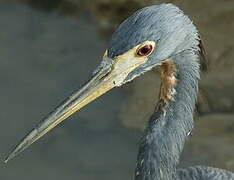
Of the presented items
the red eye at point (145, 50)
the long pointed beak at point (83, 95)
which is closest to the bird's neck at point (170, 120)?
the red eye at point (145, 50)

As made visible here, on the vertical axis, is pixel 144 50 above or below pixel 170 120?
above

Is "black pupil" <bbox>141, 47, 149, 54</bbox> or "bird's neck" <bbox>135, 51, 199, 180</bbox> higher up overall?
"black pupil" <bbox>141, 47, 149, 54</bbox>

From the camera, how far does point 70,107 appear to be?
4035 mm

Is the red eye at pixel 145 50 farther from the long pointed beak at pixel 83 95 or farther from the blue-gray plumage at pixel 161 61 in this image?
the long pointed beak at pixel 83 95

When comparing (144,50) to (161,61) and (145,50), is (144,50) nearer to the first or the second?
(145,50)

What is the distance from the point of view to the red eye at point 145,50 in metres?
3.94

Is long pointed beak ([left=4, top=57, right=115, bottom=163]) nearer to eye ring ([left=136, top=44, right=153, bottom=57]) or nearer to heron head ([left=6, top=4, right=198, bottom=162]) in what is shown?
heron head ([left=6, top=4, right=198, bottom=162])

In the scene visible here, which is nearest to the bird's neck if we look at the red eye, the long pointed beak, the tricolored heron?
the tricolored heron

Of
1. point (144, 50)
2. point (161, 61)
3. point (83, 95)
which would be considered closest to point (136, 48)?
point (144, 50)

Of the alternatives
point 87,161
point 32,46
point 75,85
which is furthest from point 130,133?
point 32,46

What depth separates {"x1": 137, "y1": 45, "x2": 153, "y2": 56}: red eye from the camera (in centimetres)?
394

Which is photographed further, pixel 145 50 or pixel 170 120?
pixel 170 120

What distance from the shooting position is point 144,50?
3.96 m

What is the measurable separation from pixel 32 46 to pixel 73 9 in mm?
741
